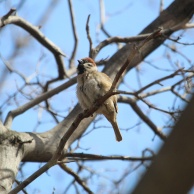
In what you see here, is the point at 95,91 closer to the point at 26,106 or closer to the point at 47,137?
the point at 47,137

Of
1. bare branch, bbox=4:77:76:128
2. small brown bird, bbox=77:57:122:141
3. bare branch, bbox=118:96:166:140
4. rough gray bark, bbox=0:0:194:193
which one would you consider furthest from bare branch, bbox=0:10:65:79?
small brown bird, bbox=77:57:122:141

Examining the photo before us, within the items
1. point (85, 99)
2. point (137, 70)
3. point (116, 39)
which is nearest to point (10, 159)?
point (85, 99)

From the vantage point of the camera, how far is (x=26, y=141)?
380 centimetres

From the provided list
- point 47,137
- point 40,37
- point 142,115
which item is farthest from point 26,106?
point 142,115

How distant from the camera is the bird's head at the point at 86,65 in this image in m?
4.56

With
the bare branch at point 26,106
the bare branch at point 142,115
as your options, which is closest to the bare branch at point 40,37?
the bare branch at point 26,106

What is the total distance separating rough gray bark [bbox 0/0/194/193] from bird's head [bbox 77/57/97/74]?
12.1 inches

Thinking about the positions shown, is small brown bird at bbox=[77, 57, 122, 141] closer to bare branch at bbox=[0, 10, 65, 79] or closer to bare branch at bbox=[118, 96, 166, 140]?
bare branch at bbox=[118, 96, 166, 140]

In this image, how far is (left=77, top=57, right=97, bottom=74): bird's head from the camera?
15.0 ft

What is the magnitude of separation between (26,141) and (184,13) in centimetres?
288

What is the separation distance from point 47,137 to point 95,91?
693 mm

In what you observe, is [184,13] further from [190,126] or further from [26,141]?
[190,126]

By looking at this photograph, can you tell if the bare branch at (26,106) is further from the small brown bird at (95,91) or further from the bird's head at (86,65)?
the small brown bird at (95,91)

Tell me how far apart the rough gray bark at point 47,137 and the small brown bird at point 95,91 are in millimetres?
355
